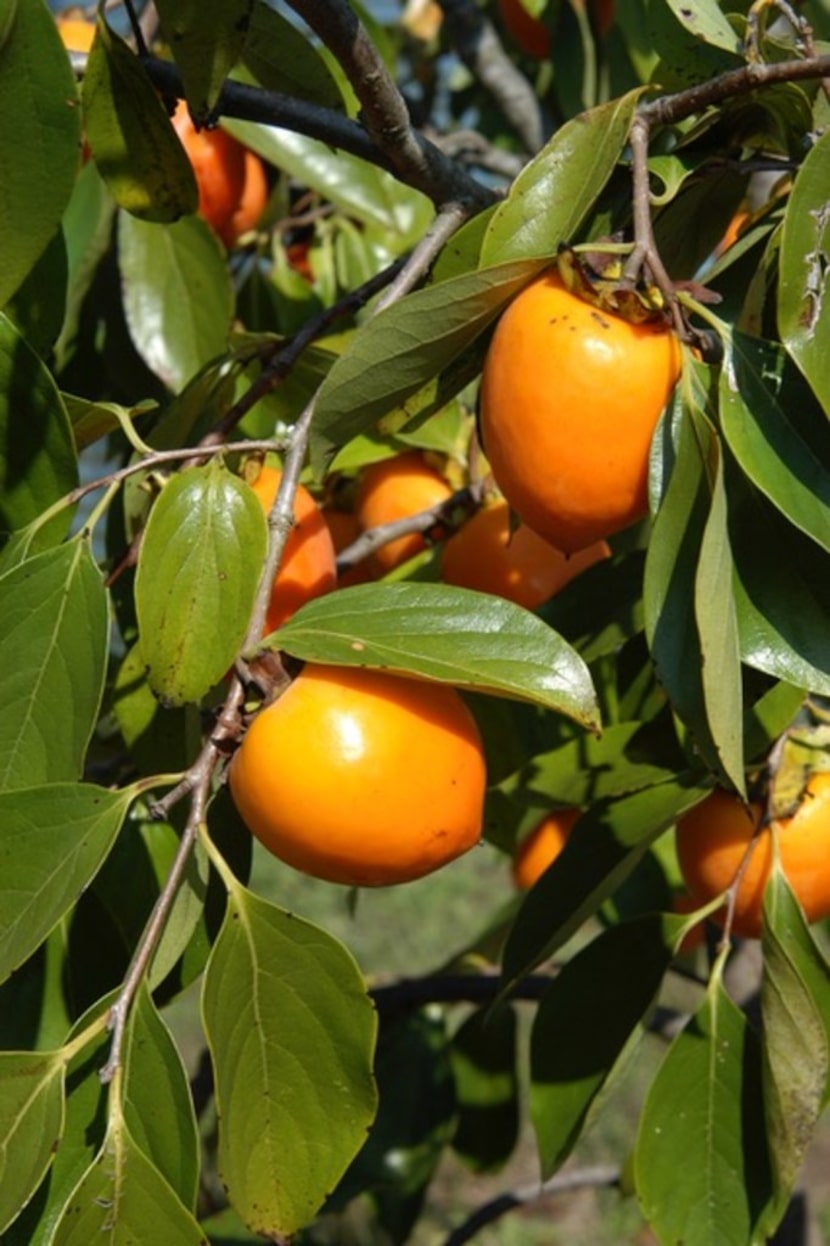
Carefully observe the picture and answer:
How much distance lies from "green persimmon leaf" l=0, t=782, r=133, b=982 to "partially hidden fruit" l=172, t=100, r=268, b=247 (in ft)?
2.61

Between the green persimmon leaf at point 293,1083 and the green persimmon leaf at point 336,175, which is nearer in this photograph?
the green persimmon leaf at point 293,1083

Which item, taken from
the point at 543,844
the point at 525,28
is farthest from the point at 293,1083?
the point at 525,28

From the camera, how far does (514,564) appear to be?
1223 mm

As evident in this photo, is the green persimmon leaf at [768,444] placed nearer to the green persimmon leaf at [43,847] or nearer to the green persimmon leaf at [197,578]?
the green persimmon leaf at [197,578]

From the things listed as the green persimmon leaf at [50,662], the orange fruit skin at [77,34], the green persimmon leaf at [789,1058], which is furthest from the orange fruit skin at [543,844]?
the orange fruit skin at [77,34]

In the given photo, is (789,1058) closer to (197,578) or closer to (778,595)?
(778,595)

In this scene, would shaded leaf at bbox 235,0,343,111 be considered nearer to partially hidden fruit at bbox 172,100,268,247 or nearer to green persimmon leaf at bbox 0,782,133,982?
partially hidden fruit at bbox 172,100,268,247

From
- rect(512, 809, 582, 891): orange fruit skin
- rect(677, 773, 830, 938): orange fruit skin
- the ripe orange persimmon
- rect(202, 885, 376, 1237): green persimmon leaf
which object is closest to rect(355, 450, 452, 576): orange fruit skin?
the ripe orange persimmon

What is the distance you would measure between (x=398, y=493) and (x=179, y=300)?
0.83ft

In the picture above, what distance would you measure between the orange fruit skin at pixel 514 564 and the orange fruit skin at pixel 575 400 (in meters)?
0.35

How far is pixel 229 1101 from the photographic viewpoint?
0.82 m

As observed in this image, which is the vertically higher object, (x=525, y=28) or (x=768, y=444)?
(x=768, y=444)

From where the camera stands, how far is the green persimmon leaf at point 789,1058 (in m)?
0.99

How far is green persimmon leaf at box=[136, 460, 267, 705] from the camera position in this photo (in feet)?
2.81
